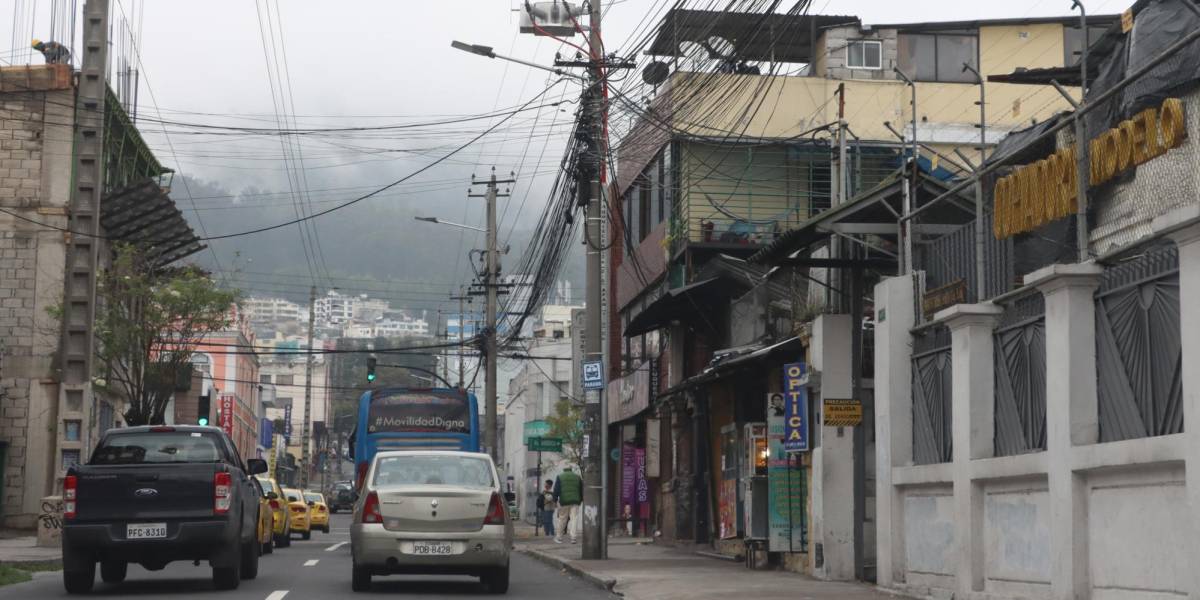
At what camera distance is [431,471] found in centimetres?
1695

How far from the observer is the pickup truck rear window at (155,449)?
1588 centimetres

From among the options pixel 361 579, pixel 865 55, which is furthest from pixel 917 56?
pixel 361 579

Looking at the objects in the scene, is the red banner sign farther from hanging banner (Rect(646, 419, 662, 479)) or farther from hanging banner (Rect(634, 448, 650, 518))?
hanging banner (Rect(646, 419, 662, 479))

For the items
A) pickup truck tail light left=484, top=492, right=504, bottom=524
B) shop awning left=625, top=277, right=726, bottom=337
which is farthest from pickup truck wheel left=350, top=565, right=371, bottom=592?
shop awning left=625, top=277, right=726, bottom=337

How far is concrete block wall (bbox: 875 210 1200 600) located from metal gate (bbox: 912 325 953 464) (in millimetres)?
181

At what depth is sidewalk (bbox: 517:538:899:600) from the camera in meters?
16.6

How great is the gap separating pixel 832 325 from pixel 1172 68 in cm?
757

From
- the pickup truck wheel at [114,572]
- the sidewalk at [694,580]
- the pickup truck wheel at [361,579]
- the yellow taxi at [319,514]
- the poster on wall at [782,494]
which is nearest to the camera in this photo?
the pickup truck wheel at [361,579]

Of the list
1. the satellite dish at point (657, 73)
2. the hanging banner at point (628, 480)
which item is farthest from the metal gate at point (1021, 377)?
the hanging banner at point (628, 480)

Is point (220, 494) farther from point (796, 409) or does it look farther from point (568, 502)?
point (568, 502)

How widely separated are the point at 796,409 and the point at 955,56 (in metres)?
16.5

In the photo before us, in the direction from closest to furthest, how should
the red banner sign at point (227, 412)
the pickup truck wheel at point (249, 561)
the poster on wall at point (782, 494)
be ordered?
the pickup truck wheel at point (249, 561) → the poster on wall at point (782, 494) → the red banner sign at point (227, 412)

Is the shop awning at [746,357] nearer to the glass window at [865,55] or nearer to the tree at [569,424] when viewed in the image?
the glass window at [865,55]

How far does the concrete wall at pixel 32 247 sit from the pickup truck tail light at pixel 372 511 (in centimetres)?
2451
